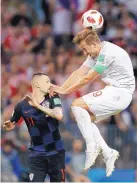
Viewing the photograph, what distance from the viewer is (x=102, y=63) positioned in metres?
11.4

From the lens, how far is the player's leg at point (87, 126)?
1156cm

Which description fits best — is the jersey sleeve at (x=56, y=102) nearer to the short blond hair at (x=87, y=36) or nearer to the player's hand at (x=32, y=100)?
the player's hand at (x=32, y=100)

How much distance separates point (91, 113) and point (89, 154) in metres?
0.57

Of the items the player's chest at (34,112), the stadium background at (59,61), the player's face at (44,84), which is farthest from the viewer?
the stadium background at (59,61)

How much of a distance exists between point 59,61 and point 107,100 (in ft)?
22.6

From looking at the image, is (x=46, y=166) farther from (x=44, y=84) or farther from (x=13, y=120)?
(x=44, y=84)

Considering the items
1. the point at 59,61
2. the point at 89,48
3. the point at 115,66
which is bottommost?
the point at 59,61

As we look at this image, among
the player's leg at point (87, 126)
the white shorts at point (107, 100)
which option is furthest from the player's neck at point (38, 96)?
the white shorts at point (107, 100)

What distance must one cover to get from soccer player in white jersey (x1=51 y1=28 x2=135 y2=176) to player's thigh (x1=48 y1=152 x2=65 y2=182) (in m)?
0.34

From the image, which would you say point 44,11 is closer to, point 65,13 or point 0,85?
point 65,13

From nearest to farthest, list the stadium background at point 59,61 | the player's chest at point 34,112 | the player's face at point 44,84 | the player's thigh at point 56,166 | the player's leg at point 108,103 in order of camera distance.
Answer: the player's face at point 44,84
the player's chest at point 34,112
the player's thigh at point 56,166
the player's leg at point 108,103
the stadium background at point 59,61

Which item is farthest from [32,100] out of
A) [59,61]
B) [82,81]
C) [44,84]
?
[59,61]

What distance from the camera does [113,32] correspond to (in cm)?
1922

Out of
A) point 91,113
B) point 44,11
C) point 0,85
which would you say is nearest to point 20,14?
point 44,11
